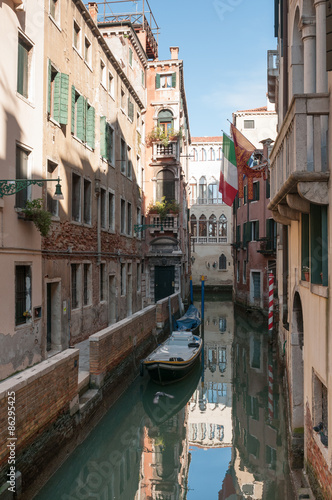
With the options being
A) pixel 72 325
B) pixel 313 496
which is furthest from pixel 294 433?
pixel 72 325

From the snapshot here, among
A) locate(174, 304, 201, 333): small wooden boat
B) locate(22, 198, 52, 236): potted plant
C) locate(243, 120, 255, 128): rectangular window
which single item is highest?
locate(243, 120, 255, 128): rectangular window

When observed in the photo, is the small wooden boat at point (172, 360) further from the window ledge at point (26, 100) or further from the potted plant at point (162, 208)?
the potted plant at point (162, 208)

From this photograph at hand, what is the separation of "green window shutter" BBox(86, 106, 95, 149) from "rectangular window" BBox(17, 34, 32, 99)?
11.9 feet

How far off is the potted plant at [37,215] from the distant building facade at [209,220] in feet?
98.2

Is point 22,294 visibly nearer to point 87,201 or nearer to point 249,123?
point 87,201

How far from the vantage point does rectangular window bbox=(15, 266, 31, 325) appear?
30.3 feet

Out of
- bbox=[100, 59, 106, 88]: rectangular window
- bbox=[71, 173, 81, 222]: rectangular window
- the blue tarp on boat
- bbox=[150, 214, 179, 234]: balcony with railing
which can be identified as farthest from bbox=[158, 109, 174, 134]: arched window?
bbox=[71, 173, 81, 222]: rectangular window

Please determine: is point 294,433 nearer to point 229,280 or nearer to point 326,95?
point 326,95

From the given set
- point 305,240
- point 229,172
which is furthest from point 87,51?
point 305,240

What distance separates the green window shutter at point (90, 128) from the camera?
1335 centimetres

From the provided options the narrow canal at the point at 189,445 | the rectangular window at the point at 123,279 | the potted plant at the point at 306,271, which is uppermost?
the potted plant at the point at 306,271

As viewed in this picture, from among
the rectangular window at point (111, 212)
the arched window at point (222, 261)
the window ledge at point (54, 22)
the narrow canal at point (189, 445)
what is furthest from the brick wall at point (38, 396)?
the arched window at point (222, 261)

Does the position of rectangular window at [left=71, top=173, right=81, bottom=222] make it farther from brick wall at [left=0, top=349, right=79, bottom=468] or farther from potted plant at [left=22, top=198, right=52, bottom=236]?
brick wall at [left=0, top=349, right=79, bottom=468]

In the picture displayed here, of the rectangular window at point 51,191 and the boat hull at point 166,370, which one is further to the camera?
the boat hull at point 166,370
